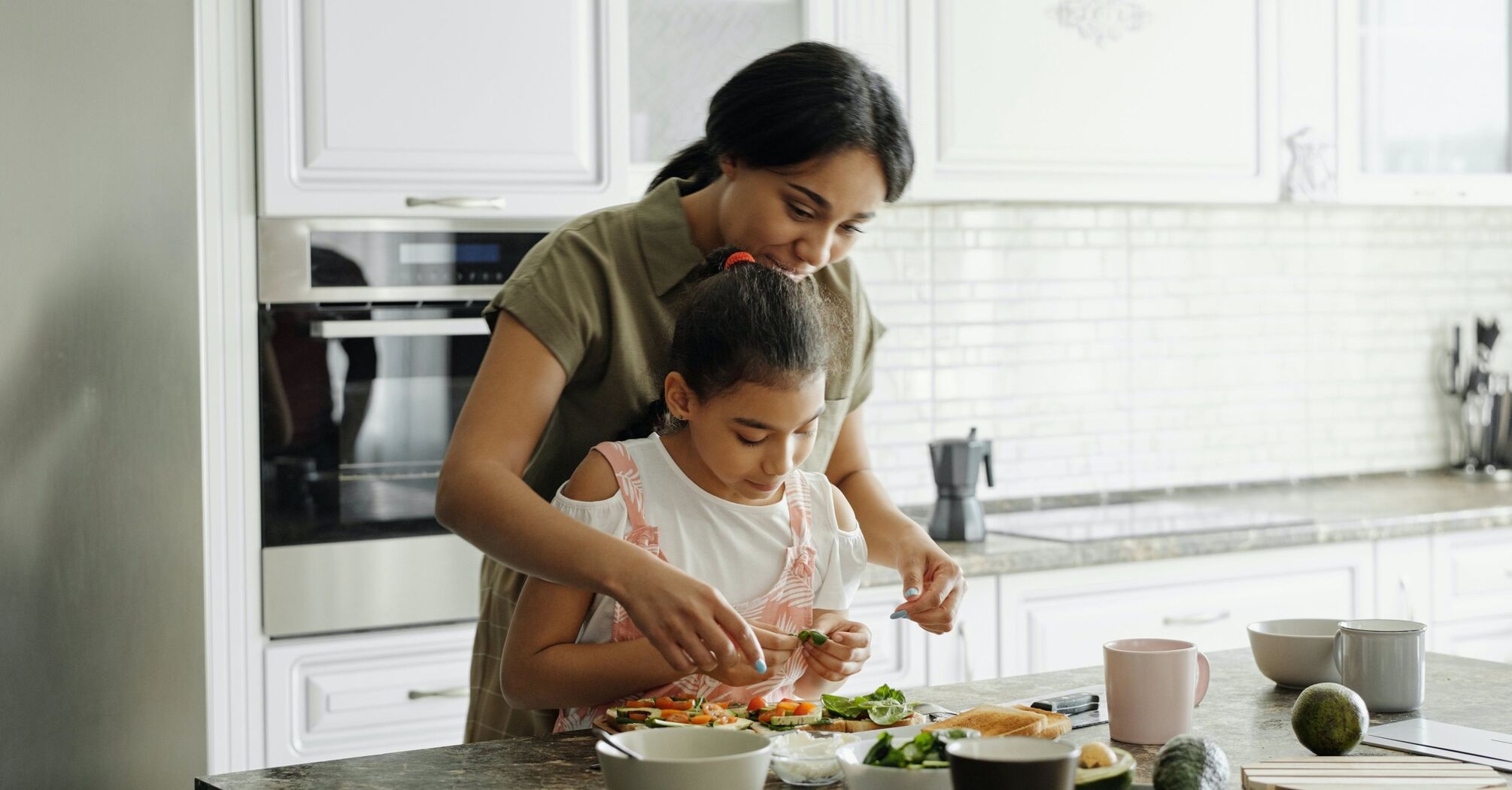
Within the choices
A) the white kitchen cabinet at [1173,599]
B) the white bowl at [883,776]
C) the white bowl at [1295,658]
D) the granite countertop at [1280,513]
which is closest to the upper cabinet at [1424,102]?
the granite countertop at [1280,513]

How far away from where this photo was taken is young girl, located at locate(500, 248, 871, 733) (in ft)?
4.84

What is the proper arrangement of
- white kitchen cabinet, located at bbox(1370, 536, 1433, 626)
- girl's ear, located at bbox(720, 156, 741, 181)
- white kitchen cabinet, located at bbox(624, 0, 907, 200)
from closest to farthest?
1. girl's ear, located at bbox(720, 156, 741, 181)
2. white kitchen cabinet, located at bbox(624, 0, 907, 200)
3. white kitchen cabinet, located at bbox(1370, 536, 1433, 626)

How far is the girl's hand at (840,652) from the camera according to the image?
142 cm

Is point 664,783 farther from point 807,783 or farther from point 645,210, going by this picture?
point 645,210

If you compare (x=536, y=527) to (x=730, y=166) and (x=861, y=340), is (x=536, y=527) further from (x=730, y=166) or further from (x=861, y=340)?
(x=861, y=340)

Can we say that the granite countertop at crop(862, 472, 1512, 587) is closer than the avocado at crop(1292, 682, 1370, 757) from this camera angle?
No

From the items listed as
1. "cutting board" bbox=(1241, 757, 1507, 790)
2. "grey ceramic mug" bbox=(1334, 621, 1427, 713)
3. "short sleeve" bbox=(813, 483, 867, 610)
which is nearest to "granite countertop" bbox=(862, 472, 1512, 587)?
"short sleeve" bbox=(813, 483, 867, 610)

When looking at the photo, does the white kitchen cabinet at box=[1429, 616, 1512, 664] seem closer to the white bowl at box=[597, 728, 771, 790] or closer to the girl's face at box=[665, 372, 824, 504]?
the girl's face at box=[665, 372, 824, 504]

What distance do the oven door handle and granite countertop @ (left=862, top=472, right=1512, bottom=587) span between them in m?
0.85

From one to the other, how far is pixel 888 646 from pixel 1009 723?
1604 mm

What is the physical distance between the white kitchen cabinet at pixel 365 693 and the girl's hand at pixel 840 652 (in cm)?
132

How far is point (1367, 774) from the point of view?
1.18m

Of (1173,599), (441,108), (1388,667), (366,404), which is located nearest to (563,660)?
(1388,667)

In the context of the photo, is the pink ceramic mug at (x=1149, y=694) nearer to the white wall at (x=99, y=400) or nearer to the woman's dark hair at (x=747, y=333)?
the woman's dark hair at (x=747, y=333)
